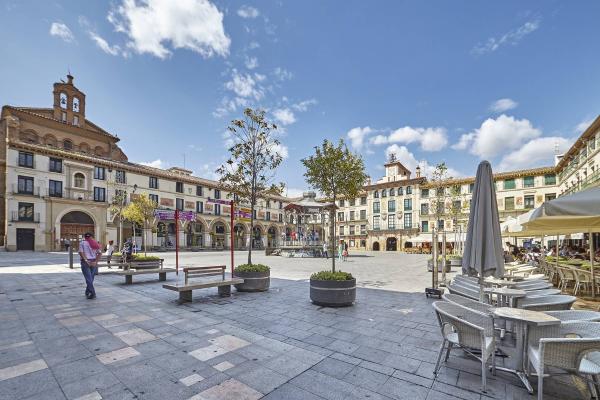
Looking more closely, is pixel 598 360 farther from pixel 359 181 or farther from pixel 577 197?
pixel 359 181

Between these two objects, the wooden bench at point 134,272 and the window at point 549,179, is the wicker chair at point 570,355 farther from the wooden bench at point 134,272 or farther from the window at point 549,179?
the window at point 549,179

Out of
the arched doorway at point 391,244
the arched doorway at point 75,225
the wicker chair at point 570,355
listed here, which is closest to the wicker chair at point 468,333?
the wicker chair at point 570,355

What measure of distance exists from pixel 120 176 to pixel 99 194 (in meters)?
3.23

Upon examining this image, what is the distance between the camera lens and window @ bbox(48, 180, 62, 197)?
3181 cm

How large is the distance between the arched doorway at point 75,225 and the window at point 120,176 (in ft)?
18.0

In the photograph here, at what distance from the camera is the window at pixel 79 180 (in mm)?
33688

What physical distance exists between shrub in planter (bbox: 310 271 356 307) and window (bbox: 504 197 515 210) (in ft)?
130

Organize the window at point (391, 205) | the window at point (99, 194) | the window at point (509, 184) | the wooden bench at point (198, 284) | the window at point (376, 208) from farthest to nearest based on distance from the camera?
1. the window at point (376, 208)
2. the window at point (391, 205)
3. the window at point (509, 184)
4. the window at point (99, 194)
5. the wooden bench at point (198, 284)

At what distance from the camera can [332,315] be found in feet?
20.6

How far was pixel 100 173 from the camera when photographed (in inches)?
1411

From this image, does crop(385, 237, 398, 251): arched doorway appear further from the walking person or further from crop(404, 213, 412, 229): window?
the walking person

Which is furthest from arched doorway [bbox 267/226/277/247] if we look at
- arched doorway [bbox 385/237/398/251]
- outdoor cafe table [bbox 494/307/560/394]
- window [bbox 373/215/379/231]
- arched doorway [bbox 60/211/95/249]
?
outdoor cafe table [bbox 494/307/560/394]

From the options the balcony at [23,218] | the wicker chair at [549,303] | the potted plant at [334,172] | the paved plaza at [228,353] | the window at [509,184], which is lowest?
the paved plaza at [228,353]

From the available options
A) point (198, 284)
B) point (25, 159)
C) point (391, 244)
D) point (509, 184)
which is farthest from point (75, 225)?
point (509, 184)
